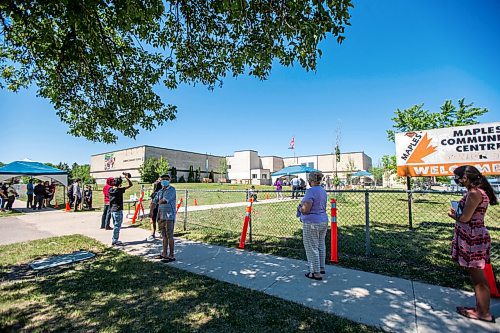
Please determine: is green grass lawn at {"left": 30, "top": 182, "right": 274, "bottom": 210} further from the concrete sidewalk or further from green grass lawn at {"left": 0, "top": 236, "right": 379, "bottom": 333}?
green grass lawn at {"left": 0, "top": 236, "right": 379, "bottom": 333}

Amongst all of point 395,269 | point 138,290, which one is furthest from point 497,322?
point 138,290

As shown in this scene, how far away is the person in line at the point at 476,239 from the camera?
2791 millimetres

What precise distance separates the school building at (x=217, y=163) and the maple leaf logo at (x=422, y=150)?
50734 millimetres

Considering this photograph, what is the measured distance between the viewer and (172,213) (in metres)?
5.35

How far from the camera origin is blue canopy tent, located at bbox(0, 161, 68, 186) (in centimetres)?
1445

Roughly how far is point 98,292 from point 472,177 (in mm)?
5595

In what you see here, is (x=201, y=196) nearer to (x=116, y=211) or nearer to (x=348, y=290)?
(x=116, y=211)

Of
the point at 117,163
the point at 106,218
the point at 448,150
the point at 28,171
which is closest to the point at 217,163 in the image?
the point at 117,163

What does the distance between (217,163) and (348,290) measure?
2746 inches

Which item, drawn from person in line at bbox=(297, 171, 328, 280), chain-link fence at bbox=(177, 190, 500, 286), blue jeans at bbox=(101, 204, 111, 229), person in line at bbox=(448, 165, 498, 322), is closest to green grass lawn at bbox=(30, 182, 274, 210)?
chain-link fence at bbox=(177, 190, 500, 286)

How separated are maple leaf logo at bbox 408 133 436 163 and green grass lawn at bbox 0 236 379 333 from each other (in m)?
7.29

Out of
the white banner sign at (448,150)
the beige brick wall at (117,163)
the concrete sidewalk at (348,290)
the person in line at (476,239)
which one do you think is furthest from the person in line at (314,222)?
the beige brick wall at (117,163)

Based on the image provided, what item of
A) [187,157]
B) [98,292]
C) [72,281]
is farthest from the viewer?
[187,157]

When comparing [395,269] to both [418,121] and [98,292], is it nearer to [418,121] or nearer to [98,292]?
[98,292]
